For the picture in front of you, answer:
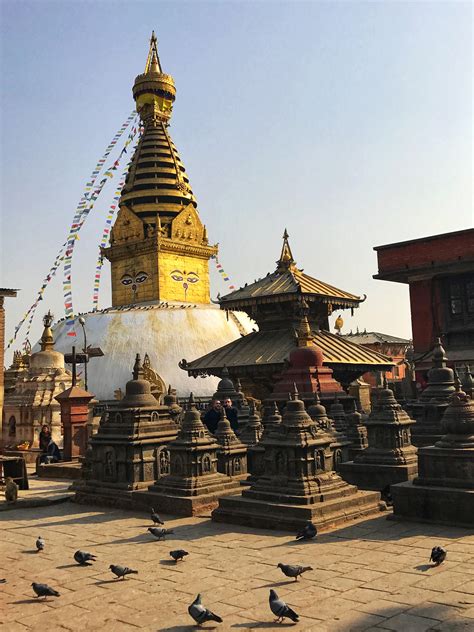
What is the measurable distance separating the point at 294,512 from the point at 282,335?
13.9 metres

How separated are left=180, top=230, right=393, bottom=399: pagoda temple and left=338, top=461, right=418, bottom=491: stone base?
829 centimetres

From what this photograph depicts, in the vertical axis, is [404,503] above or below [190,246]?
below

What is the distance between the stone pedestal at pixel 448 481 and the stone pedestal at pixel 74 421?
12456 mm

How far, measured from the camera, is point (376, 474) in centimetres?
1111

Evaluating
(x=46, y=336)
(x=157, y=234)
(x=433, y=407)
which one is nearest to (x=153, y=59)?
(x=157, y=234)

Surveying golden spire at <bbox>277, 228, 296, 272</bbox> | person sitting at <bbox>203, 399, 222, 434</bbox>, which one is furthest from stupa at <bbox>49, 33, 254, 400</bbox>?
person sitting at <bbox>203, 399, 222, 434</bbox>

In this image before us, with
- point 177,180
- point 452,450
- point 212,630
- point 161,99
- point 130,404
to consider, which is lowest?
point 212,630

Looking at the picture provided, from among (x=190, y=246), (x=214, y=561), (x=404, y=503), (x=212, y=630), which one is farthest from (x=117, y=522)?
(x=190, y=246)

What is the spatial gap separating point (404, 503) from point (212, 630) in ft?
14.5

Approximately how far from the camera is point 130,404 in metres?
11.9

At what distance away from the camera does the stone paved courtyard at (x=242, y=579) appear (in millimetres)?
5328

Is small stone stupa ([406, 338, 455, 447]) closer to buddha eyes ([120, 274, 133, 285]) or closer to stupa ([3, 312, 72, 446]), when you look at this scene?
stupa ([3, 312, 72, 446])

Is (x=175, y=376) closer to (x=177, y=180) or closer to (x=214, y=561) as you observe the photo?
(x=177, y=180)

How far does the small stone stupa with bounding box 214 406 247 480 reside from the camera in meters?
11.9
